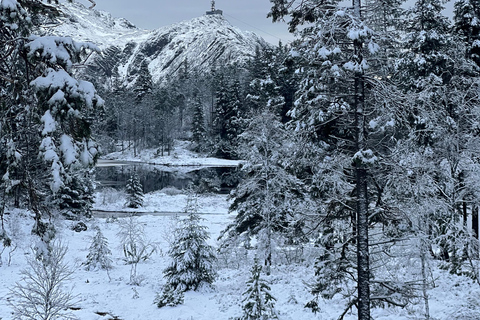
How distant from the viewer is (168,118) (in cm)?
7975

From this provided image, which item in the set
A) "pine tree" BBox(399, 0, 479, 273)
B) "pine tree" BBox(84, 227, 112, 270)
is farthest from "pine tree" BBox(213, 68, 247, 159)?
"pine tree" BBox(399, 0, 479, 273)

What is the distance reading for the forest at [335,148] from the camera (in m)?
4.39

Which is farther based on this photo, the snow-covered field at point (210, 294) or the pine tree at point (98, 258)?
the pine tree at point (98, 258)

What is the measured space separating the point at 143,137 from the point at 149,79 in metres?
24.8

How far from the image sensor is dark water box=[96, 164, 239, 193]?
4528cm

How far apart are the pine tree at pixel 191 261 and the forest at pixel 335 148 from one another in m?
0.06

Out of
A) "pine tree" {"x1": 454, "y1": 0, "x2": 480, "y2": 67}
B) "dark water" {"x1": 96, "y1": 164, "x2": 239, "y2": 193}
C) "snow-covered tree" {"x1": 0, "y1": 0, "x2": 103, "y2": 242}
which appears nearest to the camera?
"snow-covered tree" {"x1": 0, "y1": 0, "x2": 103, "y2": 242}

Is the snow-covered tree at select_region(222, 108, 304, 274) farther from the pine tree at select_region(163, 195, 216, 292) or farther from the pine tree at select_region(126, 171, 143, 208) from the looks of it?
the pine tree at select_region(126, 171, 143, 208)

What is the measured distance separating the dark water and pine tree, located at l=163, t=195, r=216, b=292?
84.6 feet

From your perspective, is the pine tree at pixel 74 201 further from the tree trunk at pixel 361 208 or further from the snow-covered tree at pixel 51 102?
the tree trunk at pixel 361 208

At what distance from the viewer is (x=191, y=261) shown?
14484 mm

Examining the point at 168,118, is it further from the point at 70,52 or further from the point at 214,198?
the point at 70,52

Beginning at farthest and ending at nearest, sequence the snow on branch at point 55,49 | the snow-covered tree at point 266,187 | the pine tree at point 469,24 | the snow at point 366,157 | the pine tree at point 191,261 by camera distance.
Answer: the pine tree at point 469,24 < the snow-covered tree at point 266,187 < the pine tree at point 191,261 < the snow at point 366,157 < the snow on branch at point 55,49

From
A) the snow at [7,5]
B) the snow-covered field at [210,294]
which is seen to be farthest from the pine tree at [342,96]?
the snow at [7,5]
